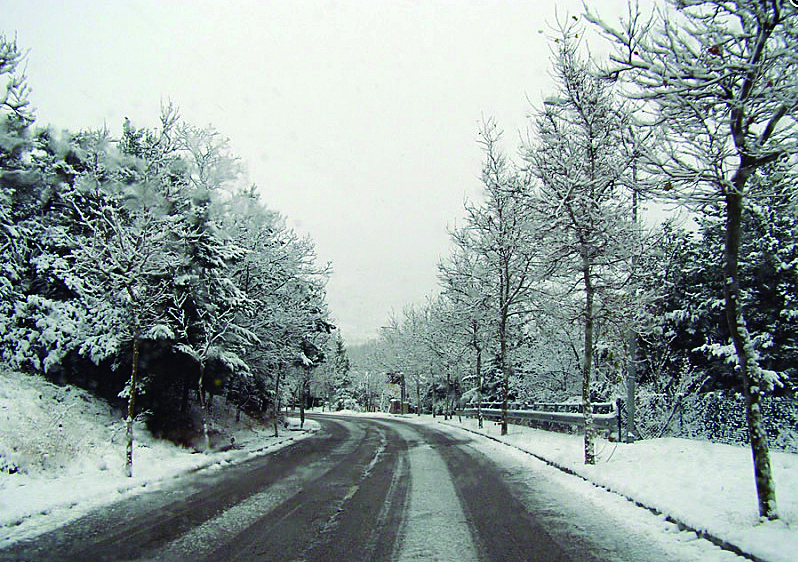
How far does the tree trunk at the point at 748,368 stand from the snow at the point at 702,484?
1.06 feet

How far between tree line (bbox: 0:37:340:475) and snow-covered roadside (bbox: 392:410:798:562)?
36.2 ft

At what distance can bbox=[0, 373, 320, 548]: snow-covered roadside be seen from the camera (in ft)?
27.8

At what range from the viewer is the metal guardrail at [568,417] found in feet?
57.4

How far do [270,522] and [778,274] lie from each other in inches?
745

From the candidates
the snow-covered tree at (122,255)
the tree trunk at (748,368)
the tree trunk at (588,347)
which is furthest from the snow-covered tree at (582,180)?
the snow-covered tree at (122,255)

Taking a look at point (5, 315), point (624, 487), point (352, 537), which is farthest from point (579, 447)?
point (5, 315)

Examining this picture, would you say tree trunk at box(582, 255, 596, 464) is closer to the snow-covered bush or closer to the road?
the road

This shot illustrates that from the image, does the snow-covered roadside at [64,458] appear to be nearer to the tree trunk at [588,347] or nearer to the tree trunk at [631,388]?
the tree trunk at [588,347]

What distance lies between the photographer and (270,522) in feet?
25.6

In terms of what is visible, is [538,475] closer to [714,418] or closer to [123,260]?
[714,418]

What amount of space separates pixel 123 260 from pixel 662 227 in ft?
50.1

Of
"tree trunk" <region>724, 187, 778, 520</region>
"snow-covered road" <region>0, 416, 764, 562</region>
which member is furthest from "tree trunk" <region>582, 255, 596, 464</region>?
"tree trunk" <region>724, 187, 778, 520</region>

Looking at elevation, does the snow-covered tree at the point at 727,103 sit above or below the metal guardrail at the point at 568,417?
above

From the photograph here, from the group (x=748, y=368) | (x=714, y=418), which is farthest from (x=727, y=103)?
(x=714, y=418)
